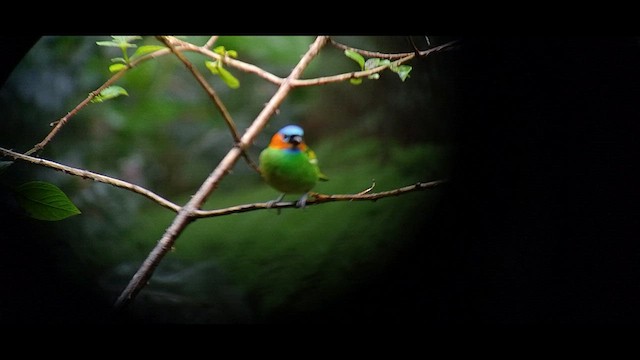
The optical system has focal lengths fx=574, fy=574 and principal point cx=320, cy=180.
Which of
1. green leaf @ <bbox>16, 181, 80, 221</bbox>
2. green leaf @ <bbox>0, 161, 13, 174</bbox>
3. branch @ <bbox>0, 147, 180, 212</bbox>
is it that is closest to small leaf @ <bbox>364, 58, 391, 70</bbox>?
branch @ <bbox>0, 147, 180, 212</bbox>

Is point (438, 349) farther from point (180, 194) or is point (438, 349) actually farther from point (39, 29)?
point (39, 29)

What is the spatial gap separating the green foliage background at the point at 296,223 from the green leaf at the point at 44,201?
0.16 metres

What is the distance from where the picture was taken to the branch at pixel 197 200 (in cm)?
154

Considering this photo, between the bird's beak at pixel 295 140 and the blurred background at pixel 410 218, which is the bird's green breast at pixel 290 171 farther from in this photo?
the blurred background at pixel 410 218

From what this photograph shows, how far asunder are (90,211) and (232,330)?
2.15 feet

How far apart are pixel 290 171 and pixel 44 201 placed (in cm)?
65

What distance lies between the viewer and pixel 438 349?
5.92 feet

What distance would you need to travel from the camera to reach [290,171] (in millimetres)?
1604

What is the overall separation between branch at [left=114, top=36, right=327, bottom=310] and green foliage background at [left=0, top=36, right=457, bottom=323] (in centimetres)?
11

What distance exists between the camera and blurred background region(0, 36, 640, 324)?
5.49 ft

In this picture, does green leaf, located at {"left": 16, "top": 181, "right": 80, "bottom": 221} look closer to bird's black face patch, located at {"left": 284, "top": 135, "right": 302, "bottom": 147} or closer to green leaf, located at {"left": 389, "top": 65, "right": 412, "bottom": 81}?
bird's black face patch, located at {"left": 284, "top": 135, "right": 302, "bottom": 147}

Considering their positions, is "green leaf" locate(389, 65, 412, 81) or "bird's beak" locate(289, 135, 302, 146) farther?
"bird's beak" locate(289, 135, 302, 146)

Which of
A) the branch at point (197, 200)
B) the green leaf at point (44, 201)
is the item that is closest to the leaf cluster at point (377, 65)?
the branch at point (197, 200)

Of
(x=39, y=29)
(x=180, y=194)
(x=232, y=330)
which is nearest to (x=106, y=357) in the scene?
(x=232, y=330)
